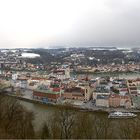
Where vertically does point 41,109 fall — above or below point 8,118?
below

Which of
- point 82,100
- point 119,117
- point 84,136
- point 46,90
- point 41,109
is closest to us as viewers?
point 84,136

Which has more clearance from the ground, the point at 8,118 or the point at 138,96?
the point at 8,118

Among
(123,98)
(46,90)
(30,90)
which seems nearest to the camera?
(123,98)

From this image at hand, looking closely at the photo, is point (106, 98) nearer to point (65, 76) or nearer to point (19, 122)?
point (19, 122)

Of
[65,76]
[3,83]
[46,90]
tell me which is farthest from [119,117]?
[65,76]

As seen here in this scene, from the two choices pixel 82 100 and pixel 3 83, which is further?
pixel 3 83

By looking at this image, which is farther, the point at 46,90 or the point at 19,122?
the point at 46,90

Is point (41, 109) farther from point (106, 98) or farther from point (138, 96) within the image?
point (138, 96)

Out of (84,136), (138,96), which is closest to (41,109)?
(138,96)

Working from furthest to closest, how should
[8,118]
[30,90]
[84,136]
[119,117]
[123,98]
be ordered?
[30,90] < [123,98] < [119,117] < [8,118] < [84,136]
